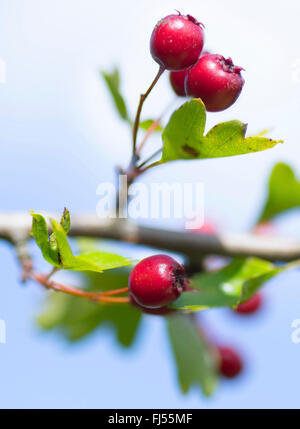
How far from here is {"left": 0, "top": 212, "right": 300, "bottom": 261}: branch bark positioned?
4.09 ft

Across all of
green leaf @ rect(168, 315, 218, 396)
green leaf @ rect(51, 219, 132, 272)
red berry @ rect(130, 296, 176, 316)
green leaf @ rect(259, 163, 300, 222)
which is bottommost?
green leaf @ rect(168, 315, 218, 396)

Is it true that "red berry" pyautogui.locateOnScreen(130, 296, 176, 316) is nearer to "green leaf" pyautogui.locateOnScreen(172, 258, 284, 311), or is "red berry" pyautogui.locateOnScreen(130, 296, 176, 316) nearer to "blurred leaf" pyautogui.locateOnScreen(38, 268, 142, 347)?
"green leaf" pyautogui.locateOnScreen(172, 258, 284, 311)

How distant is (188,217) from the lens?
171 centimetres

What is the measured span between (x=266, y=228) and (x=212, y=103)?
944 mm

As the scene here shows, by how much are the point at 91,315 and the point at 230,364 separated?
475 mm

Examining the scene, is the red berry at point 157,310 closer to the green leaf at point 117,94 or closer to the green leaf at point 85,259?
the green leaf at point 85,259

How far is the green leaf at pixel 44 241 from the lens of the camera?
32.9 inches

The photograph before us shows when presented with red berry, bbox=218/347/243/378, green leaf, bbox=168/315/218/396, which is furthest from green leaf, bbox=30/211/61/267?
red berry, bbox=218/347/243/378

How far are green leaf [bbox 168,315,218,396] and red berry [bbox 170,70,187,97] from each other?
73 cm

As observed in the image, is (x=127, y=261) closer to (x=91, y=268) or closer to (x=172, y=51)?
(x=91, y=268)

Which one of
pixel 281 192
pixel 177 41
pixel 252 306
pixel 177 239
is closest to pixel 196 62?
pixel 177 41

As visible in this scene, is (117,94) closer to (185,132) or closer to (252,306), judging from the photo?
(185,132)

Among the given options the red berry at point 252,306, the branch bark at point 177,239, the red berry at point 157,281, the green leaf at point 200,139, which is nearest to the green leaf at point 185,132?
the green leaf at point 200,139
